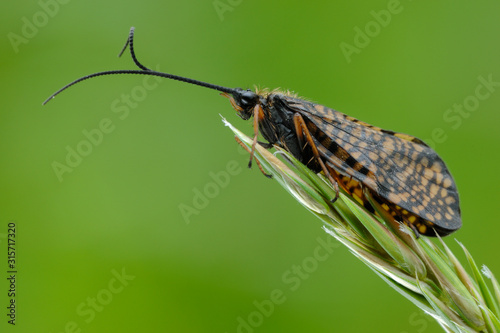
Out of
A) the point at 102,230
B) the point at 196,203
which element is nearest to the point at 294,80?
the point at 196,203

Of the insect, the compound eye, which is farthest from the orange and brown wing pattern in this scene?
the compound eye

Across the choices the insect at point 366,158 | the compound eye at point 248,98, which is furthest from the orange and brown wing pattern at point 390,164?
the compound eye at point 248,98

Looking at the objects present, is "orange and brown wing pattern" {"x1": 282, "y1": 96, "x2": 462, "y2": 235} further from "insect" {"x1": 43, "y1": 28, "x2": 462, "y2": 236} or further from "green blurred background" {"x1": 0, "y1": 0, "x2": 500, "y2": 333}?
"green blurred background" {"x1": 0, "y1": 0, "x2": 500, "y2": 333}

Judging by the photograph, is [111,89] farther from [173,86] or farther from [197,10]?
[197,10]

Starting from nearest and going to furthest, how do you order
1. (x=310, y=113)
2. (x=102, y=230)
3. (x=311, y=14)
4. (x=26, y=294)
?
(x=310, y=113)
(x=26, y=294)
(x=102, y=230)
(x=311, y=14)

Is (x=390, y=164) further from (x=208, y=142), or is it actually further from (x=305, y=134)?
(x=208, y=142)

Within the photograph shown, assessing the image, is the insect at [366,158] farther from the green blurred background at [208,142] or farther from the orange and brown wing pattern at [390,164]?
the green blurred background at [208,142]

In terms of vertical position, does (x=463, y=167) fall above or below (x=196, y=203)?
below
